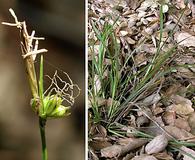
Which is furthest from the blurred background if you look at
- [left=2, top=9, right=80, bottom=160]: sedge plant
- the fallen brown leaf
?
the fallen brown leaf

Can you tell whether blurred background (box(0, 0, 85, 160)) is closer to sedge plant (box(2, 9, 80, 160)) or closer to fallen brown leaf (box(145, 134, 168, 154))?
sedge plant (box(2, 9, 80, 160))

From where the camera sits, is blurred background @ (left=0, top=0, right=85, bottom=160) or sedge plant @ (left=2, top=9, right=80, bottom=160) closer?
sedge plant @ (left=2, top=9, right=80, bottom=160)

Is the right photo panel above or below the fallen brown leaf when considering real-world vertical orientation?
above

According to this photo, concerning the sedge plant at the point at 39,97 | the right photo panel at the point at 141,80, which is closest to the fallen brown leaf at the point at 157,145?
the right photo panel at the point at 141,80

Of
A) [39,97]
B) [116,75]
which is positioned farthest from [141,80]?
[39,97]

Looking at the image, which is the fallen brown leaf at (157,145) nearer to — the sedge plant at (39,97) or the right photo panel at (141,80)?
the right photo panel at (141,80)

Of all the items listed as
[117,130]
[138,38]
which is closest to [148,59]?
[138,38]
